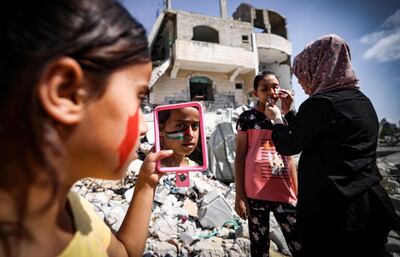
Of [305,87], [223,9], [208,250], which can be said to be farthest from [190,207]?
[223,9]

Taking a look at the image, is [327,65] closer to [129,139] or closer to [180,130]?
[180,130]

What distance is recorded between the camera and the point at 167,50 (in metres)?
16.7

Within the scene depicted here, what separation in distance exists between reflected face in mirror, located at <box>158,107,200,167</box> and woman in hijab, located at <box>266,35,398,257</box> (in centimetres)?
86

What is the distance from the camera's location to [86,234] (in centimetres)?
72

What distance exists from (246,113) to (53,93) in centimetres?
226

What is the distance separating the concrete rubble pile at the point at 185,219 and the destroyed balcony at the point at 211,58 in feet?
36.3

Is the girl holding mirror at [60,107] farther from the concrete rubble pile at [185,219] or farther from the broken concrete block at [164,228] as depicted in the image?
the broken concrete block at [164,228]

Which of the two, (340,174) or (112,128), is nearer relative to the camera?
(112,128)

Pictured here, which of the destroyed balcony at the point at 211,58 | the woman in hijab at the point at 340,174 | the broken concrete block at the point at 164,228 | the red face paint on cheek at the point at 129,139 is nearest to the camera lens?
the red face paint on cheek at the point at 129,139

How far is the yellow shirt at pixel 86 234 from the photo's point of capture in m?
0.64

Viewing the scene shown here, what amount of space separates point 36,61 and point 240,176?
232 cm

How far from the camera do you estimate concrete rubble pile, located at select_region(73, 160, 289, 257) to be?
323 centimetres

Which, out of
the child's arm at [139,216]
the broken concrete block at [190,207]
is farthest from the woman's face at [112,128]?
the broken concrete block at [190,207]

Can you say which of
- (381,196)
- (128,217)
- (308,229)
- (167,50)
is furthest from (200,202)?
(167,50)
